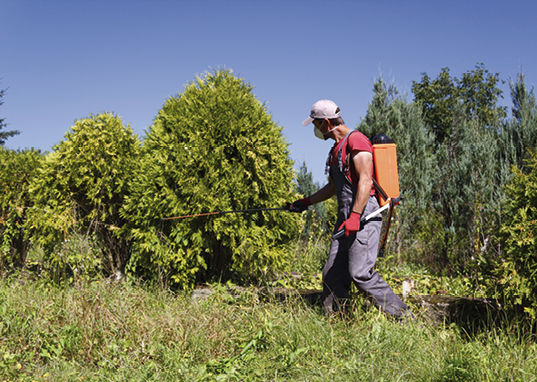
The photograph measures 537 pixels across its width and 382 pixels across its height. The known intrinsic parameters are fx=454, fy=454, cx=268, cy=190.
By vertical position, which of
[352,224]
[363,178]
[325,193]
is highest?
[363,178]

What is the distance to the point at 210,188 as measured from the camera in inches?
195

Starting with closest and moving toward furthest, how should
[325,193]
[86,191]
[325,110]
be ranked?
[325,110]
[325,193]
[86,191]

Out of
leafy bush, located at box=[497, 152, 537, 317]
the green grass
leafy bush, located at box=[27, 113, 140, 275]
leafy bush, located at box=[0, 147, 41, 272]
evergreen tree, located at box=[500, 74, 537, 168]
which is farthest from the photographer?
evergreen tree, located at box=[500, 74, 537, 168]

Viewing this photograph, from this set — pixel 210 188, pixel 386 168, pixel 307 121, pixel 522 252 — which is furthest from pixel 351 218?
pixel 210 188

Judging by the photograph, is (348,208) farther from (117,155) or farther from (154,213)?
(117,155)

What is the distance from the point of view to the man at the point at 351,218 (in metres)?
3.80

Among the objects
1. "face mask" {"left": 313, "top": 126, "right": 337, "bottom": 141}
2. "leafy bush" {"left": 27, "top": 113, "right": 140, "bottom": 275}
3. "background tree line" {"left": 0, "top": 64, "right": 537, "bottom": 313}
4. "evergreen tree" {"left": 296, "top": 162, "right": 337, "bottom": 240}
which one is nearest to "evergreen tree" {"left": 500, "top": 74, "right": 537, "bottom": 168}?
"background tree line" {"left": 0, "top": 64, "right": 537, "bottom": 313}

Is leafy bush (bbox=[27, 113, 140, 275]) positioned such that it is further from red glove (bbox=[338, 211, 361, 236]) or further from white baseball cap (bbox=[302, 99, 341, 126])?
red glove (bbox=[338, 211, 361, 236])

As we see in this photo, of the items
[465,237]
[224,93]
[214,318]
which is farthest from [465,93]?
[214,318]

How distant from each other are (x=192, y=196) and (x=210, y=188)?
0.21m

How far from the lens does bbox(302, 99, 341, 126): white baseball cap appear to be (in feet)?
13.5

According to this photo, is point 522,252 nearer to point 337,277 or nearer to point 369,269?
point 369,269

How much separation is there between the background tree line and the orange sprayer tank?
2.94 ft

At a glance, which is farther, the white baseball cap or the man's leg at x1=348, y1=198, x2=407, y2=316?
the white baseball cap
